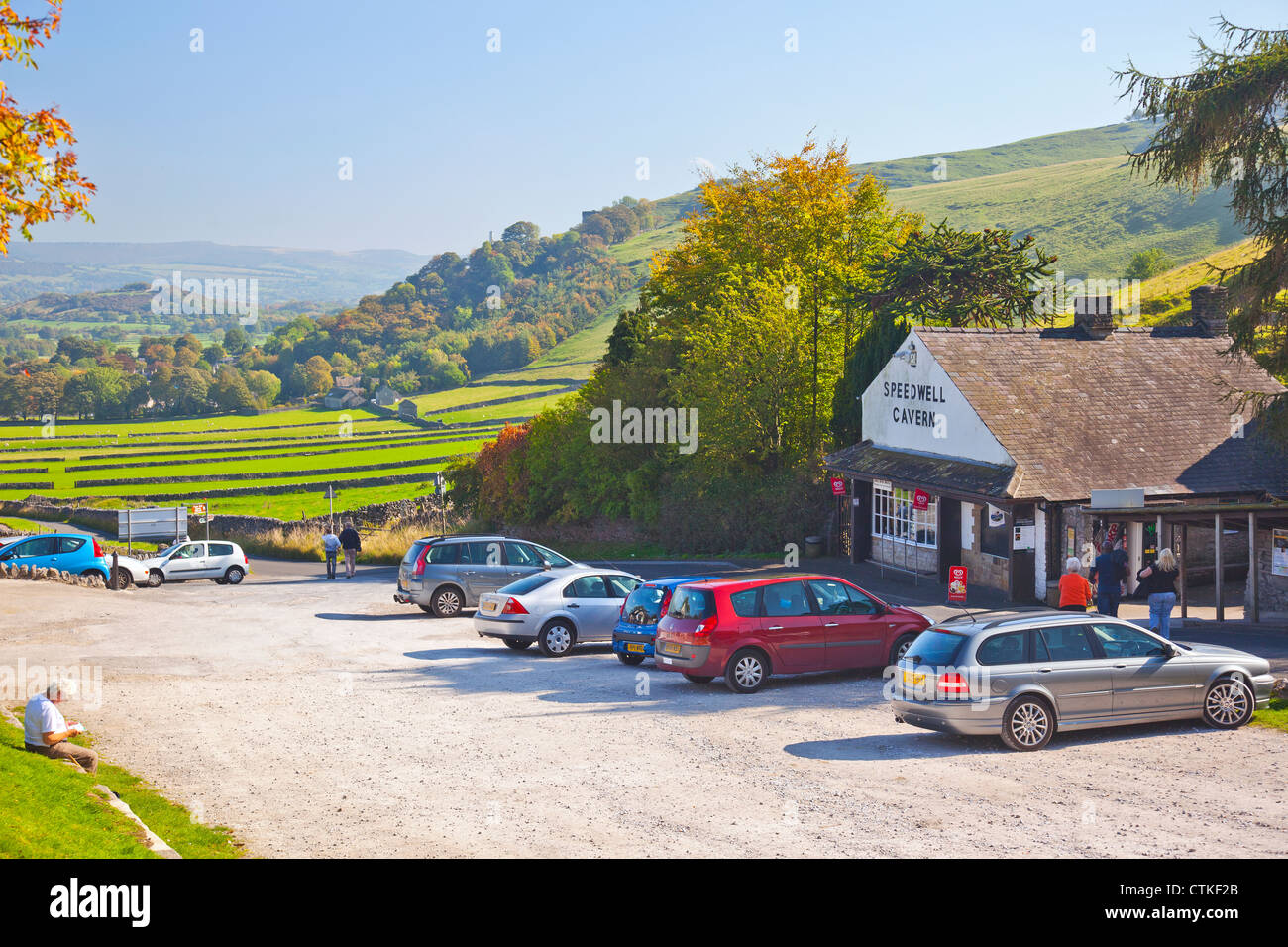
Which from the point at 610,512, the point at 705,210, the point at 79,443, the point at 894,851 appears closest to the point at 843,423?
the point at 610,512

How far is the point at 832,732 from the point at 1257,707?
5513mm

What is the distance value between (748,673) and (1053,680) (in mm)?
4953

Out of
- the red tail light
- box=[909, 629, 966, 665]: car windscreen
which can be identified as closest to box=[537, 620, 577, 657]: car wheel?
box=[909, 629, 966, 665]: car windscreen

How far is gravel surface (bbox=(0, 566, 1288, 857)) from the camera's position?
9.77 m

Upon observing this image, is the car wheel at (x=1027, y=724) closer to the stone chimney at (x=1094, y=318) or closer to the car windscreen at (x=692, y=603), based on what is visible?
the car windscreen at (x=692, y=603)

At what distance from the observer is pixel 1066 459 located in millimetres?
26281

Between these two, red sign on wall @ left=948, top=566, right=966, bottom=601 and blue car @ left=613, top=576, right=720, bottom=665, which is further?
red sign on wall @ left=948, top=566, right=966, bottom=601

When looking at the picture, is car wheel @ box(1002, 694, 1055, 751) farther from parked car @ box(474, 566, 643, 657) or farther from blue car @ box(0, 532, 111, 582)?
blue car @ box(0, 532, 111, 582)

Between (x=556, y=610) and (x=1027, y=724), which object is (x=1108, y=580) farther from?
(x=556, y=610)

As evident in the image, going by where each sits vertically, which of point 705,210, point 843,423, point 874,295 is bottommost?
point 843,423

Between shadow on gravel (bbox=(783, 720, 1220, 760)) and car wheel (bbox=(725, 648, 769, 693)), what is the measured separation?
121 inches

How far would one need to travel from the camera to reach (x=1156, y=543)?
25.2m

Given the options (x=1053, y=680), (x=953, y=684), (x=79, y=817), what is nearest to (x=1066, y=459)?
(x=1053, y=680)
